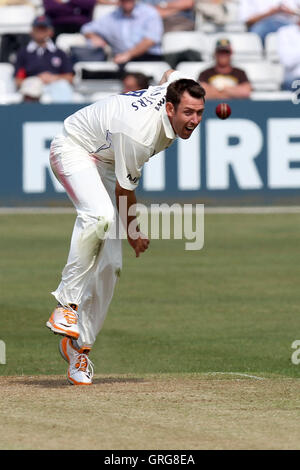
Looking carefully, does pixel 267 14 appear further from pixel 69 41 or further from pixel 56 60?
pixel 56 60

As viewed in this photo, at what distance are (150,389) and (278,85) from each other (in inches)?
545

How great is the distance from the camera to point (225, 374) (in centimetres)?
811

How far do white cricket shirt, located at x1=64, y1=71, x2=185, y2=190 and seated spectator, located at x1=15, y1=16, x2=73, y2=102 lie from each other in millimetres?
12011

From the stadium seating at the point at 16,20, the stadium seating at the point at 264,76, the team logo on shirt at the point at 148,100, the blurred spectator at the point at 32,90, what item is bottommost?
the team logo on shirt at the point at 148,100

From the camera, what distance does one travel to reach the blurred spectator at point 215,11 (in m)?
21.8

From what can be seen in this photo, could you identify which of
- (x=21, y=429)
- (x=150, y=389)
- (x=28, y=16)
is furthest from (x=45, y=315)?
(x=28, y=16)

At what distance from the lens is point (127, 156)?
724cm

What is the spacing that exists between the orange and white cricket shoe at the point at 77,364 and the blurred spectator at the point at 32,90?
11580mm

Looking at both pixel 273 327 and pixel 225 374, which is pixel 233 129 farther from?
pixel 225 374

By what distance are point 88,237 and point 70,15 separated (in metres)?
14.9

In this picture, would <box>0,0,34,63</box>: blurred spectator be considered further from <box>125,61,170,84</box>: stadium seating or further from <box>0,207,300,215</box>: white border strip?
<box>0,207,300,215</box>: white border strip

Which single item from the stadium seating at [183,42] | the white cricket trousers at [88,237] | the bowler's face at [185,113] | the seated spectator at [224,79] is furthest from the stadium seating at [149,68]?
the bowler's face at [185,113]

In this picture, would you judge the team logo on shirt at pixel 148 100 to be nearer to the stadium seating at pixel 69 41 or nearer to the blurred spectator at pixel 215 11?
the stadium seating at pixel 69 41

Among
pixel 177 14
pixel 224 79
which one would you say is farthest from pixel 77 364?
pixel 177 14
